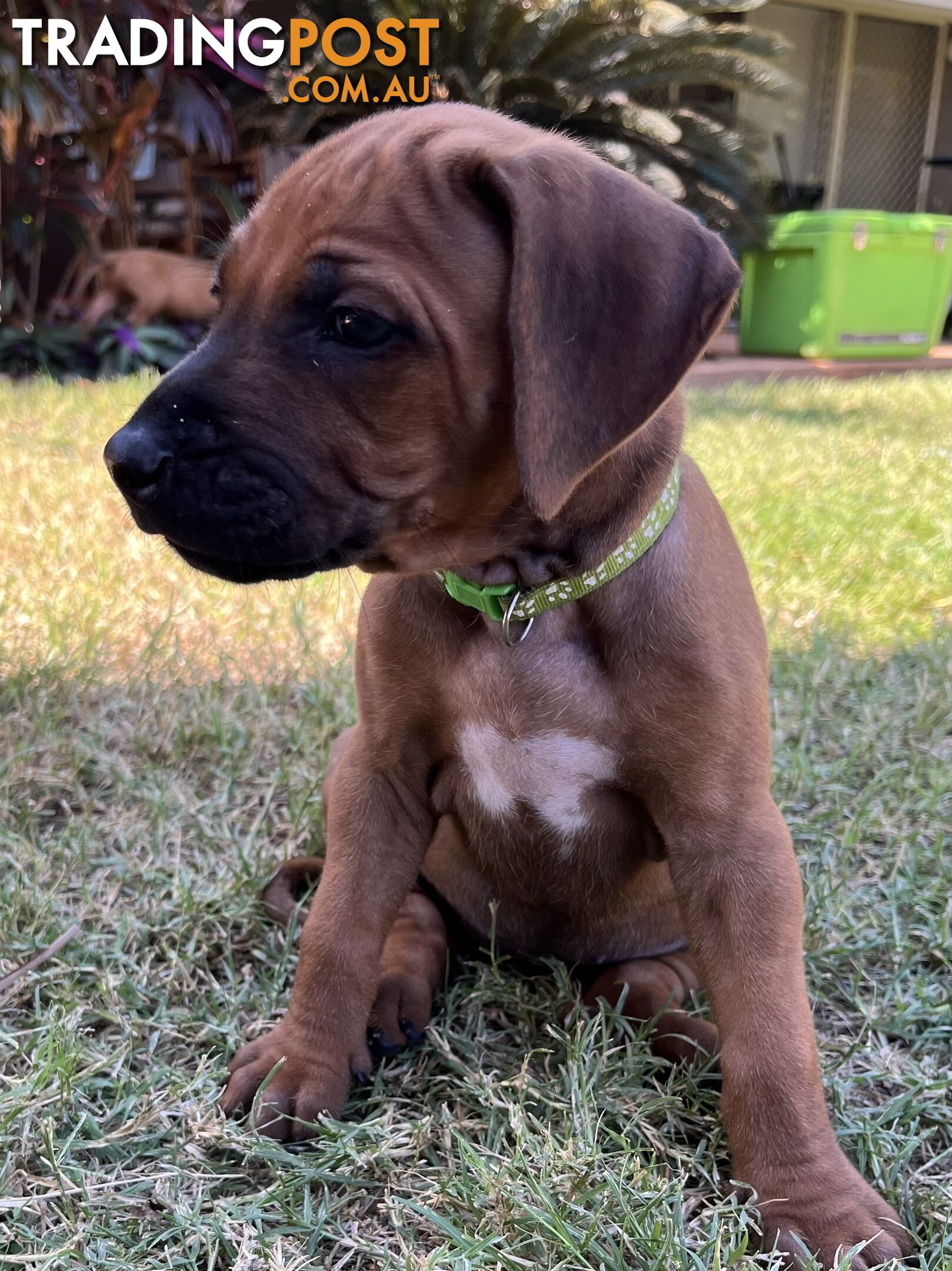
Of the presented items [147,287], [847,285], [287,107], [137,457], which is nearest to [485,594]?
[137,457]

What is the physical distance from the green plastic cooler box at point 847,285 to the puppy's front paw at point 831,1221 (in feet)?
32.6

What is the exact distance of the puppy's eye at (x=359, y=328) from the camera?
5.04 feet

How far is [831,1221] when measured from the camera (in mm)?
1566

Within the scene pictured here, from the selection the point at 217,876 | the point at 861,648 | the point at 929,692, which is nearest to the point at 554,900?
the point at 217,876

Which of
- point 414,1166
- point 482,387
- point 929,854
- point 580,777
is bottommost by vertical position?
point 929,854

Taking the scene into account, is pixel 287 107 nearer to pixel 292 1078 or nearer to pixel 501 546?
pixel 501 546

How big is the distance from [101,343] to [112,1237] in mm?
7494

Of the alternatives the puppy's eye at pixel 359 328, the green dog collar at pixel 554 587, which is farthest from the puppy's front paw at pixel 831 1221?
the puppy's eye at pixel 359 328

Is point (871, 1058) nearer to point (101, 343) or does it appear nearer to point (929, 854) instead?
point (929, 854)

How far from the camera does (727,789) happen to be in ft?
5.55

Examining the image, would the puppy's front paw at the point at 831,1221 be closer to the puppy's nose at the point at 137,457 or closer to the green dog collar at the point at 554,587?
the green dog collar at the point at 554,587

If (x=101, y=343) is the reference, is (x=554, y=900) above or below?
above

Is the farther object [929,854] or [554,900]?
[929,854]

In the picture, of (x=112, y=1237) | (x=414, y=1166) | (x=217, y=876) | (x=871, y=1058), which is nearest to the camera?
(x=112, y=1237)
